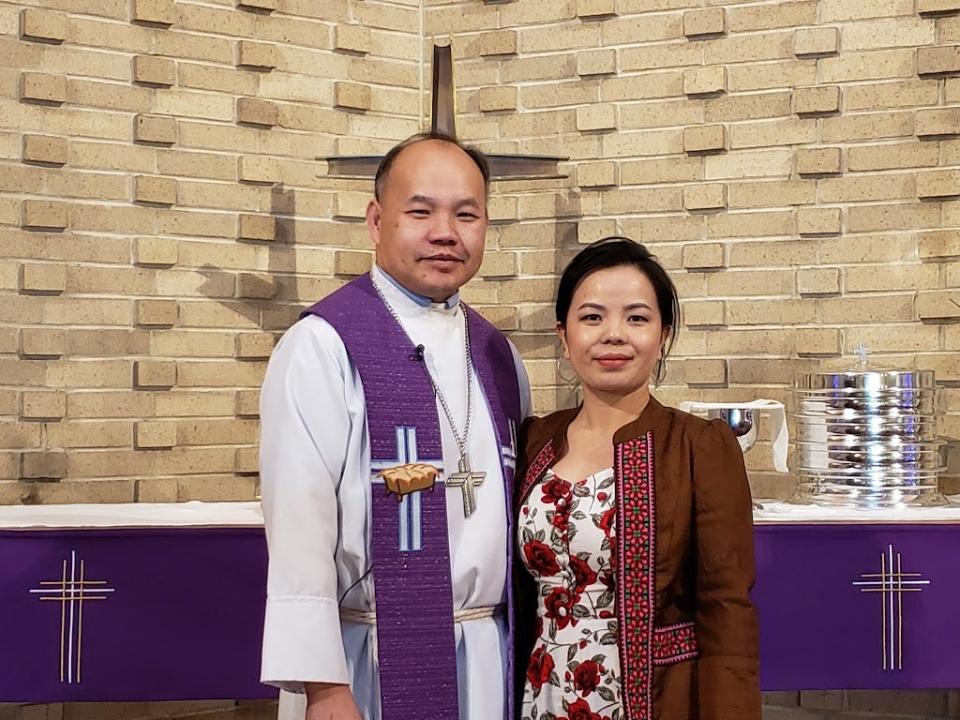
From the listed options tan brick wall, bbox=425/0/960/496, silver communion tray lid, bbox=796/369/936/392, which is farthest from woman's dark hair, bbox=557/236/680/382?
tan brick wall, bbox=425/0/960/496

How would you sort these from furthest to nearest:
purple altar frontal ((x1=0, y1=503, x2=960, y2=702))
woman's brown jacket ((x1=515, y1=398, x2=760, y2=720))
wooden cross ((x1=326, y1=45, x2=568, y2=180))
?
1. wooden cross ((x1=326, y1=45, x2=568, y2=180))
2. purple altar frontal ((x1=0, y1=503, x2=960, y2=702))
3. woman's brown jacket ((x1=515, y1=398, x2=760, y2=720))

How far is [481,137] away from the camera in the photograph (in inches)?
178

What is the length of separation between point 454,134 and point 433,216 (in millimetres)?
1414

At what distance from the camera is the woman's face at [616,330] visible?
96.5 inches

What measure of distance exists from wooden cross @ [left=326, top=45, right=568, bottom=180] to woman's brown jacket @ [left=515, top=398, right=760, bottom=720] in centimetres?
161

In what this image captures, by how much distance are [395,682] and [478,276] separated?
7.53 feet

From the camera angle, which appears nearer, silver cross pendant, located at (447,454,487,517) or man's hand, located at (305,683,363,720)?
man's hand, located at (305,683,363,720)

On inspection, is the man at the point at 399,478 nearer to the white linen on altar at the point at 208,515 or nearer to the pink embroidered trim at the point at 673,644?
the pink embroidered trim at the point at 673,644

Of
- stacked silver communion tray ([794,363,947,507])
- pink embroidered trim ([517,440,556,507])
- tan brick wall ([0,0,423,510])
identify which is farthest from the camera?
tan brick wall ([0,0,423,510])

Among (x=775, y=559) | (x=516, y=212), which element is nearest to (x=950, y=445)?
(x=775, y=559)

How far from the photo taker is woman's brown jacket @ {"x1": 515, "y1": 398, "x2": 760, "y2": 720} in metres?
2.27

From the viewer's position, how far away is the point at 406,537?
2.43m

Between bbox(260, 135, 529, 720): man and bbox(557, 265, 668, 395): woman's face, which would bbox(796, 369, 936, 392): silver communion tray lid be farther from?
bbox(260, 135, 529, 720): man

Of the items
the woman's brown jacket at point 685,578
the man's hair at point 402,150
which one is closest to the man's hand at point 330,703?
the woman's brown jacket at point 685,578
